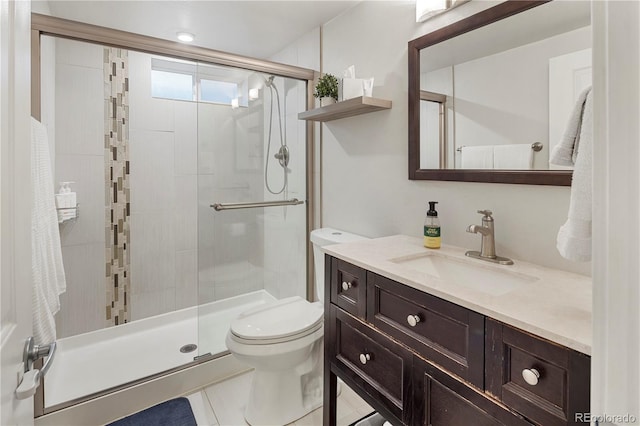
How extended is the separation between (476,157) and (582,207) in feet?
2.57

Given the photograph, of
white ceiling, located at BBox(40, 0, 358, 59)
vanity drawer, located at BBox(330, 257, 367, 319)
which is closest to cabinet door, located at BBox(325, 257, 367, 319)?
vanity drawer, located at BBox(330, 257, 367, 319)

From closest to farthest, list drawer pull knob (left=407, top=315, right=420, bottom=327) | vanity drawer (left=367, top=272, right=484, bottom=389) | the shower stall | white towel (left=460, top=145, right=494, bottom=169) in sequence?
vanity drawer (left=367, top=272, right=484, bottom=389)
drawer pull knob (left=407, top=315, right=420, bottom=327)
white towel (left=460, top=145, right=494, bottom=169)
the shower stall

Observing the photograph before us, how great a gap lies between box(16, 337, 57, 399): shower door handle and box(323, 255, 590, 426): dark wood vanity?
0.90m

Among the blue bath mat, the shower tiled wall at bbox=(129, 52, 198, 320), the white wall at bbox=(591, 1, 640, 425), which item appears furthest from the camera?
the shower tiled wall at bbox=(129, 52, 198, 320)

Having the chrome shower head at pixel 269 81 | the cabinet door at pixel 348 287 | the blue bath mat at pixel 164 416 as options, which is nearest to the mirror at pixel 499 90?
the cabinet door at pixel 348 287

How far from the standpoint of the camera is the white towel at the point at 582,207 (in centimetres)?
61

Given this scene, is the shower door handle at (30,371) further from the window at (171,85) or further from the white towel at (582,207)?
the window at (171,85)

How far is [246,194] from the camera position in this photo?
7.29 feet

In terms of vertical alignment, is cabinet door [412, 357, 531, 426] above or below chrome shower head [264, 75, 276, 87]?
below

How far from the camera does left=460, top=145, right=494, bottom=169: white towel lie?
1313 millimetres

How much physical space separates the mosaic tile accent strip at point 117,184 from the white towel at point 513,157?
2438 millimetres

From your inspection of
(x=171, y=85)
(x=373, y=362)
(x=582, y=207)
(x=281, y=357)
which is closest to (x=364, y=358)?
(x=373, y=362)

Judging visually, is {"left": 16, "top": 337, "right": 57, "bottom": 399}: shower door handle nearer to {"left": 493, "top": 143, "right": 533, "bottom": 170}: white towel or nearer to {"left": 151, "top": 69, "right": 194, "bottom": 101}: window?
{"left": 493, "top": 143, "right": 533, "bottom": 170}: white towel

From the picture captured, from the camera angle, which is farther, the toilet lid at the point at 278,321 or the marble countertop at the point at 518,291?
the toilet lid at the point at 278,321
